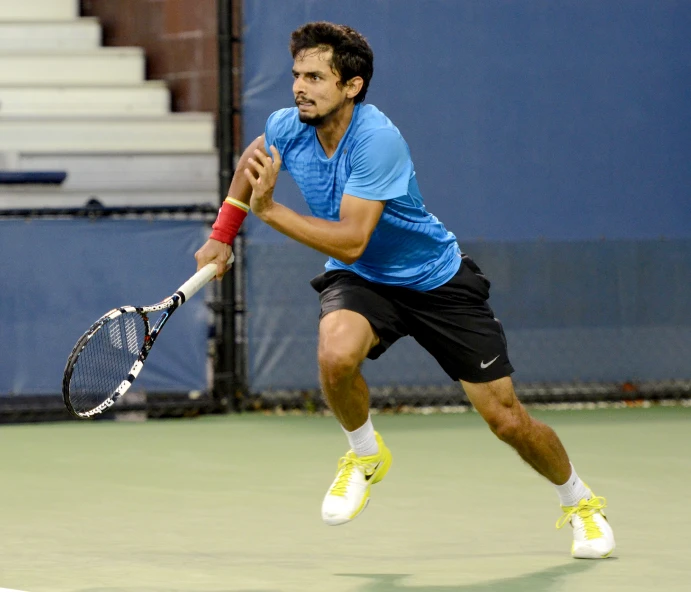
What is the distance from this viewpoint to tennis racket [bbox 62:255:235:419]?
3928mm

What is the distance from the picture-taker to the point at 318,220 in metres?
3.94

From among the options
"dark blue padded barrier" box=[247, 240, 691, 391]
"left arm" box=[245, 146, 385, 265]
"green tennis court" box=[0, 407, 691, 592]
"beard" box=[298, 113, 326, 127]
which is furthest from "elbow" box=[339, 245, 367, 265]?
"dark blue padded barrier" box=[247, 240, 691, 391]

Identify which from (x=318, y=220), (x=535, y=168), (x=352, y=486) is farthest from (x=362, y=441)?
(x=535, y=168)

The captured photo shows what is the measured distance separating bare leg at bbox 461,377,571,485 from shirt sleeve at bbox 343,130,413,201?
695mm

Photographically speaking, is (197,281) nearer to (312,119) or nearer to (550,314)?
(312,119)

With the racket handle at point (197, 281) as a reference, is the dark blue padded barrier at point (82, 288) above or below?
below

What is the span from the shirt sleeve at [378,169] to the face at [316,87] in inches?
6.1

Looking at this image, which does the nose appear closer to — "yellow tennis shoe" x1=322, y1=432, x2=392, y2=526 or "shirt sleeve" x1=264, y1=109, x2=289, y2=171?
"shirt sleeve" x1=264, y1=109, x2=289, y2=171

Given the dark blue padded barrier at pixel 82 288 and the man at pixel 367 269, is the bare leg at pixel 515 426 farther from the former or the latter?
the dark blue padded barrier at pixel 82 288

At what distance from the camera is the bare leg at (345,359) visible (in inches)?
161

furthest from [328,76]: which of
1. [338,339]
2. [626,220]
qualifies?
[626,220]

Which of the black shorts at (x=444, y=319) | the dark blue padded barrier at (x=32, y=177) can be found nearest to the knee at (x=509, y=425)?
the black shorts at (x=444, y=319)

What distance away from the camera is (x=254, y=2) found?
8.02 metres

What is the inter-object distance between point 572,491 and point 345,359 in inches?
35.6
